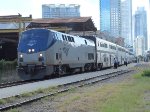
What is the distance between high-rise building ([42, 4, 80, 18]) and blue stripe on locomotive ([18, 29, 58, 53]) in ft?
366

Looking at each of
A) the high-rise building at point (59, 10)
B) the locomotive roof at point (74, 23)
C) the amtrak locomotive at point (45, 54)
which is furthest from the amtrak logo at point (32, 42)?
the high-rise building at point (59, 10)

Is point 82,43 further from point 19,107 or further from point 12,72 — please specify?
point 19,107

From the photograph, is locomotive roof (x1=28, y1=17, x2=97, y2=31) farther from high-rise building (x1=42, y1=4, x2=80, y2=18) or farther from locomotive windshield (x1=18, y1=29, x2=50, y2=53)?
high-rise building (x1=42, y1=4, x2=80, y2=18)

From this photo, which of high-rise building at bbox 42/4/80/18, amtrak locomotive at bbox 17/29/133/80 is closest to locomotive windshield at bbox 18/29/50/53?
amtrak locomotive at bbox 17/29/133/80

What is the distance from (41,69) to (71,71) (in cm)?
936

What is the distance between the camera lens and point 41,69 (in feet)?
94.9

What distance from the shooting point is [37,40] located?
100 feet

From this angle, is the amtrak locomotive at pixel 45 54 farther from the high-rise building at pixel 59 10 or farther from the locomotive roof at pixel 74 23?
the high-rise building at pixel 59 10

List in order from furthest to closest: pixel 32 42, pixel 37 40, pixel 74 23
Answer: pixel 74 23
pixel 37 40
pixel 32 42

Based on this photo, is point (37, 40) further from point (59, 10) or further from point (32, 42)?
point (59, 10)

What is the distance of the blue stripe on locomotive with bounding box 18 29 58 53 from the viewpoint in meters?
30.0

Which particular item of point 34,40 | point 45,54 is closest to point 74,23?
point 34,40

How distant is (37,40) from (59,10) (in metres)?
116

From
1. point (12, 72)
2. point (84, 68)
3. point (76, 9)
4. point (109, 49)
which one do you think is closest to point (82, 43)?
point (84, 68)
